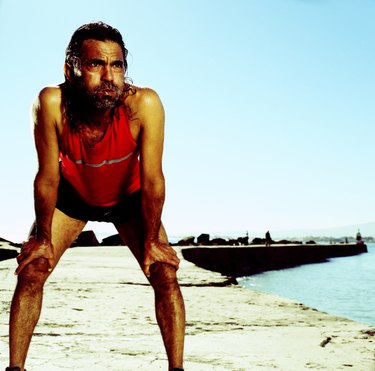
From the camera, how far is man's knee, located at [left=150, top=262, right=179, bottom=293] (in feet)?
7.18

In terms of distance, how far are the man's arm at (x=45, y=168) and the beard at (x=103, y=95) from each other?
0.15m

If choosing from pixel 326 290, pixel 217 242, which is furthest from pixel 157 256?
pixel 217 242

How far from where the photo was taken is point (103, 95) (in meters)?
2.16

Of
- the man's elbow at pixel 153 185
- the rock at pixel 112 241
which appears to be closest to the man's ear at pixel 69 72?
the man's elbow at pixel 153 185

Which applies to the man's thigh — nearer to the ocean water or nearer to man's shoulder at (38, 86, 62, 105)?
man's shoulder at (38, 86, 62, 105)

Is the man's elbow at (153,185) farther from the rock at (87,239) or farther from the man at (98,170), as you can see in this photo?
the rock at (87,239)

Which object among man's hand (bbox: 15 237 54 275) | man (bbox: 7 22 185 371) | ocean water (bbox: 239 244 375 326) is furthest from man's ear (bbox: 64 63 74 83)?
ocean water (bbox: 239 244 375 326)

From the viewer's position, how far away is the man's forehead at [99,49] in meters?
2.16

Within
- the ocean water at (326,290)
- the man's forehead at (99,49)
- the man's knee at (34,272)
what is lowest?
the ocean water at (326,290)

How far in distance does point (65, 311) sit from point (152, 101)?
7.38 feet

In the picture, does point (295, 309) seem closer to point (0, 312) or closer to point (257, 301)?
point (257, 301)

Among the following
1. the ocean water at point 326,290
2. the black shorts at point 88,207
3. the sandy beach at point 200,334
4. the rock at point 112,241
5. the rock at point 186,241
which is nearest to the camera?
the black shorts at point 88,207

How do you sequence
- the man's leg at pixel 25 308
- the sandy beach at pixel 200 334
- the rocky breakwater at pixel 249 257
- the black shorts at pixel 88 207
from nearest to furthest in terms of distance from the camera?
the man's leg at pixel 25 308 → the black shorts at pixel 88 207 → the sandy beach at pixel 200 334 → the rocky breakwater at pixel 249 257

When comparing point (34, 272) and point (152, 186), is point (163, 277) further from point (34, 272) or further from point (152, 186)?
point (34, 272)
